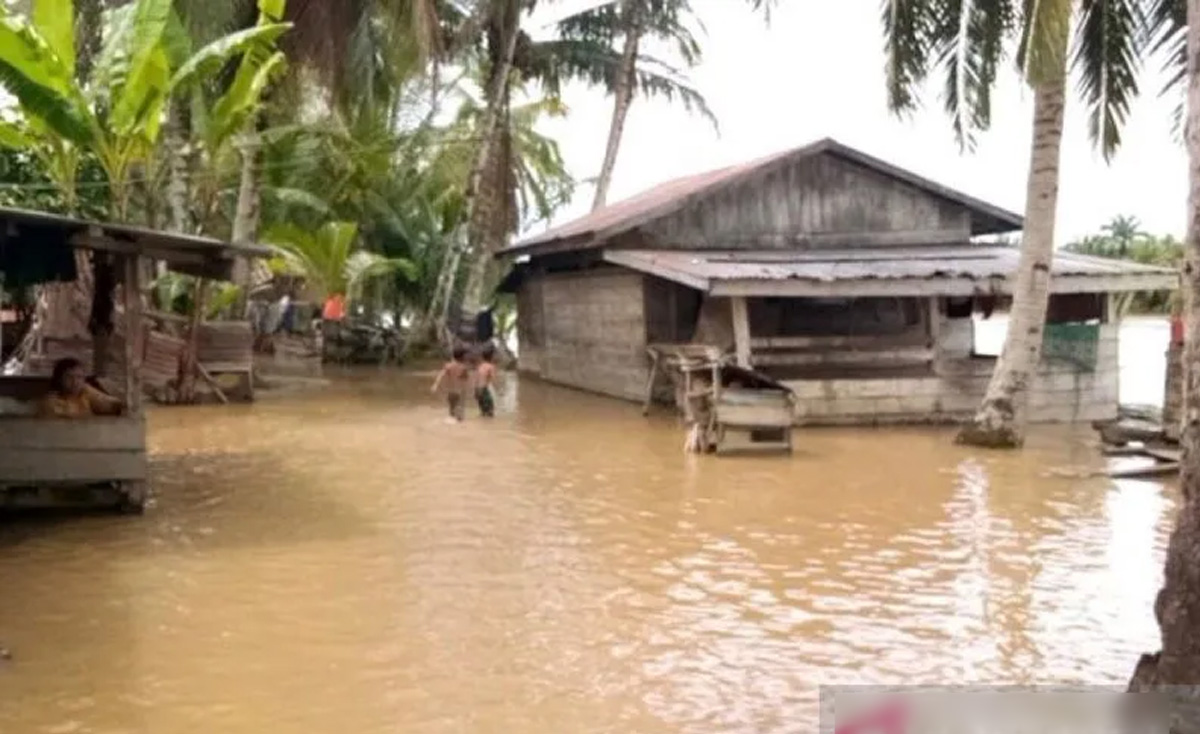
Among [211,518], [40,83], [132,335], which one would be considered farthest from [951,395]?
[40,83]

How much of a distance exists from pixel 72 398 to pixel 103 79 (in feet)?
17.1

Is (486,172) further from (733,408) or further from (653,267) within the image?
(733,408)

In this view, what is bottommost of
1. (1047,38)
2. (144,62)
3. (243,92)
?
(1047,38)

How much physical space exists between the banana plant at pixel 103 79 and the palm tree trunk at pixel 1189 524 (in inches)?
376

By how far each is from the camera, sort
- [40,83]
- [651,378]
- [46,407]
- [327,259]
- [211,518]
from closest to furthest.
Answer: [211,518] → [46,407] → [40,83] → [651,378] → [327,259]

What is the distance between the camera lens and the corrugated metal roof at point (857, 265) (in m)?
16.4

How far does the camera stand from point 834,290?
16391 millimetres

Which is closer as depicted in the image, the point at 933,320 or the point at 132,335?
the point at 132,335

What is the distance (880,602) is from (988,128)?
1043 centimetres

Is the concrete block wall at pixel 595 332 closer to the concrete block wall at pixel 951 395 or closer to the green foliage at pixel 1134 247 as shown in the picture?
the concrete block wall at pixel 951 395

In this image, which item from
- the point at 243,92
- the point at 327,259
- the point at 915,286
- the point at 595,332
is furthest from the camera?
the point at 327,259

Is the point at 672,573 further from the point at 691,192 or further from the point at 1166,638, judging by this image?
the point at 691,192

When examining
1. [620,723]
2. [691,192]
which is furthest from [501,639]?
[691,192]

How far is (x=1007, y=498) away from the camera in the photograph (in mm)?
10992
